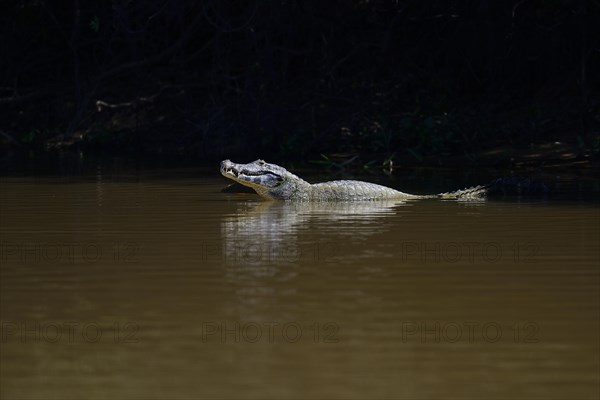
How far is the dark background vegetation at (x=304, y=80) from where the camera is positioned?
21.5 meters


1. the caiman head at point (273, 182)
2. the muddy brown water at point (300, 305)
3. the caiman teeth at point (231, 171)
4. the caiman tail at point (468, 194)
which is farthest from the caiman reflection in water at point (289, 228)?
the caiman tail at point (468, 194)

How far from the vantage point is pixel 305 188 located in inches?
602

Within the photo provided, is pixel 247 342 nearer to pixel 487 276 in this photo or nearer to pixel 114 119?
pixel 487 276

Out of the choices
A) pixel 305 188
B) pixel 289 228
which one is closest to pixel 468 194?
pixel 305 188

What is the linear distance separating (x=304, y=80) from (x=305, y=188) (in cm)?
1026

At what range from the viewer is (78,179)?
18.0 m

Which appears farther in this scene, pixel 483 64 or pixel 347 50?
pixel 347 50

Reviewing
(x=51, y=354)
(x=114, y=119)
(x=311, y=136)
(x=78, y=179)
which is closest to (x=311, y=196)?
(x=78, y=179)

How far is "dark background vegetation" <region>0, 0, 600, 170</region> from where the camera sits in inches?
845

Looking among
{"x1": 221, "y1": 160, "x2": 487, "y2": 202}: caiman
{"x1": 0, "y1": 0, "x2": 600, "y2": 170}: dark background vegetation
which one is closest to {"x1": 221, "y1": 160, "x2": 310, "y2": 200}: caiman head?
{"x1": 221, "y1": 160, "x2": 487, "y2": 202}: caiman

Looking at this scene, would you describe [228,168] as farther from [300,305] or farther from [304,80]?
[304,80]

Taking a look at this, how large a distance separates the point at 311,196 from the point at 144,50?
12234 mm

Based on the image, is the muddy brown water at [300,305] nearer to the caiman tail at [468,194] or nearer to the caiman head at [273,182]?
the caiman tail at [468,194]

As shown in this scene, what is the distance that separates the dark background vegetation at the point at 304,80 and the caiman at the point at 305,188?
4952 mm
